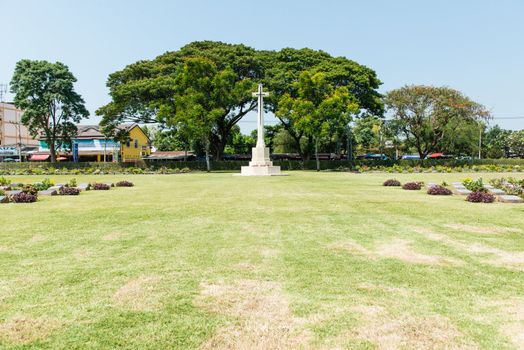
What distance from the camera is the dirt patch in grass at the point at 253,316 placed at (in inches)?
145

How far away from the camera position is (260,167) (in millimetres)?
38625

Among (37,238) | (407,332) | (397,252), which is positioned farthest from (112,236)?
(407,332)

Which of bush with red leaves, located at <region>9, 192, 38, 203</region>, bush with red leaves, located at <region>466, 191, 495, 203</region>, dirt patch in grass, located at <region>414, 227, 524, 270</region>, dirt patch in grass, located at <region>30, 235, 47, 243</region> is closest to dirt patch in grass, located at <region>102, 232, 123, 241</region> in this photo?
dirt patch in grass, located at <region>30, 235, 47, 243</region>

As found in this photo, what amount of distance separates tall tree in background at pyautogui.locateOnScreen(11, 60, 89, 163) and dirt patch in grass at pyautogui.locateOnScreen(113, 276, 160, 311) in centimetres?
5104

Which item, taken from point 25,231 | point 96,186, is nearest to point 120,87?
point 96,186

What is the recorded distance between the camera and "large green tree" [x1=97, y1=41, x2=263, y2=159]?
45.6m

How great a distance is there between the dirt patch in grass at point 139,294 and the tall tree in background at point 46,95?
167ft

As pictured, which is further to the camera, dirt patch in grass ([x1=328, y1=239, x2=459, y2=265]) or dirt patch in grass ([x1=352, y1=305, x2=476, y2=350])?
dirt patch in grass ([x1=328, y1=239, x2=459, y2=265])

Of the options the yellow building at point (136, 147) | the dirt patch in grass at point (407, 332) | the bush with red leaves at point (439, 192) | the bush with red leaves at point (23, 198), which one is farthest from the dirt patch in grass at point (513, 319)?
the yellow building at point (136, 147)

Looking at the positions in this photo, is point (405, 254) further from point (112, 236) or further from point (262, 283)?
point (112, 236)

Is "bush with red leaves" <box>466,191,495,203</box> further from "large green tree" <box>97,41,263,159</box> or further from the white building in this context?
the white building

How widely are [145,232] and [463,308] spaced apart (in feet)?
20.5

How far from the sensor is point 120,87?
4644 centimetres

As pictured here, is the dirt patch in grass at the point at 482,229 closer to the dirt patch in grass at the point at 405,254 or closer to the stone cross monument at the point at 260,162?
the dirt patch in grass at the point at 405,254
